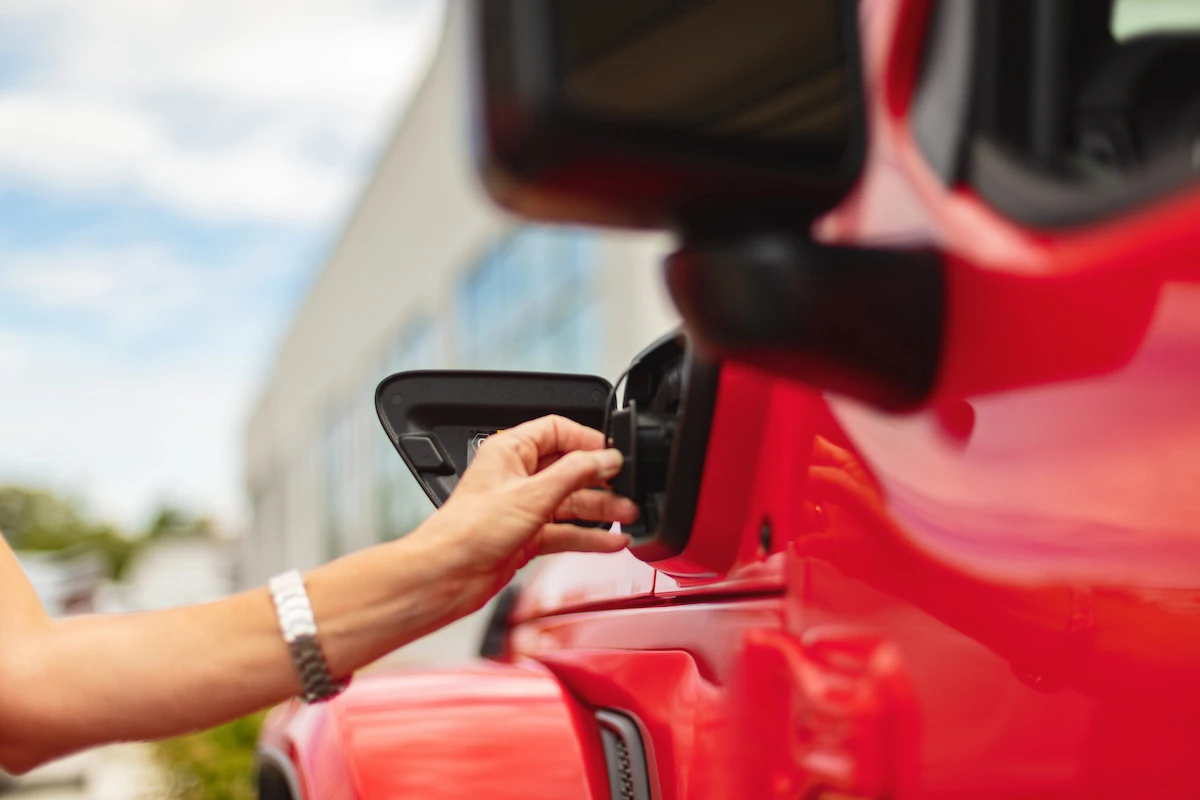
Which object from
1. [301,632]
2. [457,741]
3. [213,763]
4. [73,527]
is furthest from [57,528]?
[301,632]

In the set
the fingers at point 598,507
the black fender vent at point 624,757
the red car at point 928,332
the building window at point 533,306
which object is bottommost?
the building window at point 533,306

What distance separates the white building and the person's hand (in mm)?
428

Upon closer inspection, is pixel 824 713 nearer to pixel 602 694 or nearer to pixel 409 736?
pixel 602 694

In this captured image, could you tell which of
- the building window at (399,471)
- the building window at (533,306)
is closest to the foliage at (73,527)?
the building window at (399,471)

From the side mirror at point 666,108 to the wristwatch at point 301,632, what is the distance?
2.17 feet

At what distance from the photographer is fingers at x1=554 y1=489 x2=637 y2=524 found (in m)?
1.49

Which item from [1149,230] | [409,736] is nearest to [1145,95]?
[1149,230]

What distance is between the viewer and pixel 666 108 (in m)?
0.84

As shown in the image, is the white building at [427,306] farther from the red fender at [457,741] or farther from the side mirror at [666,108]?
the red fender at [457,741]

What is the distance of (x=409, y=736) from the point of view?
6.26 feet

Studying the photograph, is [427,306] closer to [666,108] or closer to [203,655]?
[203,655]

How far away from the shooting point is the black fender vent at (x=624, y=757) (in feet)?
5.42

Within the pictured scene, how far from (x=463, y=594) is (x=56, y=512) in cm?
9706

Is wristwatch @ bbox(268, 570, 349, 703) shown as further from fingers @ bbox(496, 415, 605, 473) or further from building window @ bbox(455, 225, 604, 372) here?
building window @ bbox(455, 225, 604, 372)
